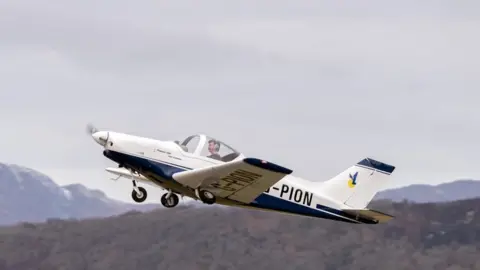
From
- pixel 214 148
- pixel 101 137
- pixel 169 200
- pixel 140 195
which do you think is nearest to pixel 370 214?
pixel 214 148

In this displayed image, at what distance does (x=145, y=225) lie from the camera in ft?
433

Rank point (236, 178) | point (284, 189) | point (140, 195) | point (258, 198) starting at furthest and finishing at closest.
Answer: point (284, 189), point (258, 198), point (140, 195), point (236, 178)

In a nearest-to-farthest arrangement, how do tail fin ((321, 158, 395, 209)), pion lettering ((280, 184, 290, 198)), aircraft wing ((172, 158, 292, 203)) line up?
aircraft wing ((172, 158, 292, 203)) → pion lettering ((280, 184, 290, 198)) → tail fin ((321, 158, 395, 209))

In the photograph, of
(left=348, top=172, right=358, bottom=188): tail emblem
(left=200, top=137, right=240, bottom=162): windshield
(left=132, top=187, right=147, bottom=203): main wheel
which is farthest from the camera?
(left=348, top=172, right=358, bottom=188): tail emblem

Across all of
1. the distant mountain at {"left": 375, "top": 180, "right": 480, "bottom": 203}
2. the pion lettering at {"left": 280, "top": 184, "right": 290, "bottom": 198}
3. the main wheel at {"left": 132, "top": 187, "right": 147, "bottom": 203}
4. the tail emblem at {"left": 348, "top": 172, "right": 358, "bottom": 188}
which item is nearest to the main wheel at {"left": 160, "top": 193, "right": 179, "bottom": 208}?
the main wheel at {"left": 132, "top": 187, "right": 147, "bottom": 203}

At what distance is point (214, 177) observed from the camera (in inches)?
1528

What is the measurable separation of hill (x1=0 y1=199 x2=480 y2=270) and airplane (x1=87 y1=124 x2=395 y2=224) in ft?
224

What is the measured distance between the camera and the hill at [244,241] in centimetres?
11562

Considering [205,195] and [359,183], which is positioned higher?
[359,183]

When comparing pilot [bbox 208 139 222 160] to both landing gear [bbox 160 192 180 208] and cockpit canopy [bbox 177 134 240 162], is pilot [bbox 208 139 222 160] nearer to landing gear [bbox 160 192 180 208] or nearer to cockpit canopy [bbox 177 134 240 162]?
cockpit canopy [bbox 177 134 240 162]

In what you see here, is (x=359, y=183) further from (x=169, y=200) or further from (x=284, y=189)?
(x=169, y=200)

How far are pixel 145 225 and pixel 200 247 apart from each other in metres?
7.17

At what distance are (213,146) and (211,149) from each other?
11cm

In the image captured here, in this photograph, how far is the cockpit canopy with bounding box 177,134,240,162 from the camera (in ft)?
130
